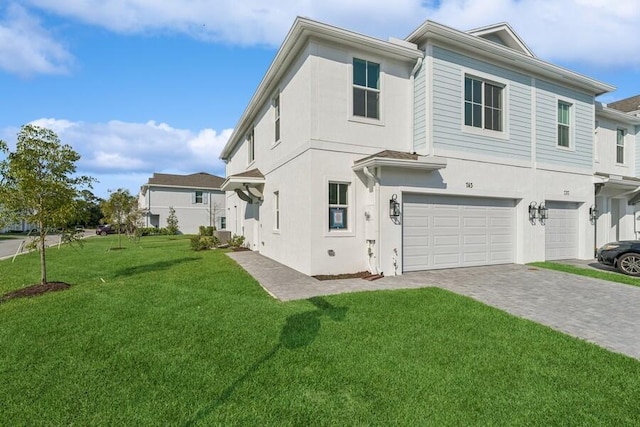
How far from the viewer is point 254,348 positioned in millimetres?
4273

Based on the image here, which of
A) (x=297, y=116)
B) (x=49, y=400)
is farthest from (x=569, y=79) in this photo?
(x=49, y=400)

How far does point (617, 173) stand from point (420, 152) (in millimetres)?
13023

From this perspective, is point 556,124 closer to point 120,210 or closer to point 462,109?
point 462,109

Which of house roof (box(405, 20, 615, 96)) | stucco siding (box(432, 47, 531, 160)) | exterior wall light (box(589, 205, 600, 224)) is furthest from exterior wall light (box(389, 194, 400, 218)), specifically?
exterior wall light (box(589, 205, 600, 224))

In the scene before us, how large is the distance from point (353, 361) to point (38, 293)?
756 cm

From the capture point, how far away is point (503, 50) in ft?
34.6

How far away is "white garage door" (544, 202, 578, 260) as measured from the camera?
12.5m

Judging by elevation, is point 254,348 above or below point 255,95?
below

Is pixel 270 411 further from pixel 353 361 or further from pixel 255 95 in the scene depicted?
pixel 255 95

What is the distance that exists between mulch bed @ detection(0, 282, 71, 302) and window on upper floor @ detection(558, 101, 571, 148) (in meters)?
16.8

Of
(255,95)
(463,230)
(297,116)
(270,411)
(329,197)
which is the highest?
(255,95)

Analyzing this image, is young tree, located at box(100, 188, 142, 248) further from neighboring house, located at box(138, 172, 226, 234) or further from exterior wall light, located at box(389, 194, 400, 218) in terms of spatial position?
exterior wall light, located at box(389, 194, 400, 218)

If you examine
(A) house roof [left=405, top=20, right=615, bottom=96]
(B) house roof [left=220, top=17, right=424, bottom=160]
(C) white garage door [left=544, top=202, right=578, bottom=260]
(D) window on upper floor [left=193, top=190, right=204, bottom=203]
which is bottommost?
(C) white garage door [left=544, top=202, right=578, bottom=260]

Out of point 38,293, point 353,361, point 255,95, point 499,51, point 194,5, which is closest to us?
point 353,361
